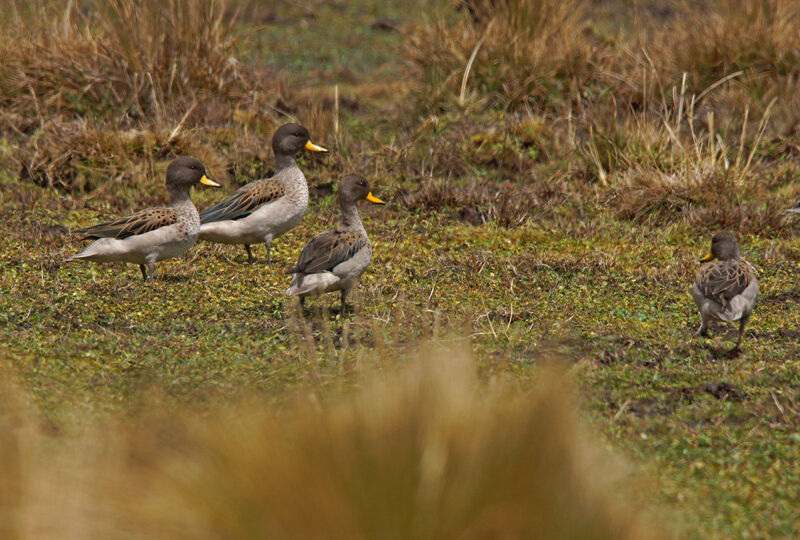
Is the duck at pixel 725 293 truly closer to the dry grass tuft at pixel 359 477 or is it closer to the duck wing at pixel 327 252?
the duck wing at pixel 327 252

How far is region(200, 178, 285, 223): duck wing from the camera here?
7.88m

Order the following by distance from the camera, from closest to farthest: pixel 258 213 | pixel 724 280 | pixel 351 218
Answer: pixel 724 280, pixel 351 218, pixel 258 213

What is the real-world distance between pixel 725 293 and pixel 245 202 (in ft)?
12.3

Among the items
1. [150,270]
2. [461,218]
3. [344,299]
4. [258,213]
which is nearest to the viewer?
[344,299]

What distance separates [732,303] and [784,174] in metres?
4.79

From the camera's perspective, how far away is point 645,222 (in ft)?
30.9

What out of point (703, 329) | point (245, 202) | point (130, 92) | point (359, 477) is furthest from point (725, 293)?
point (130, 92)

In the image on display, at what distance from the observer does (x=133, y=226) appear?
7.20 meters

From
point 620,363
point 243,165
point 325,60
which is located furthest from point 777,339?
point 325,60

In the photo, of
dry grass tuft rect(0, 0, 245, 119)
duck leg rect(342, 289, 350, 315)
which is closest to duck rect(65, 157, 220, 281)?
duck leg rect(342, 289, 350, 315)

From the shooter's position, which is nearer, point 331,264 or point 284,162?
point 331,264

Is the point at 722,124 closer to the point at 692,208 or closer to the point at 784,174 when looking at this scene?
the point at 784,174

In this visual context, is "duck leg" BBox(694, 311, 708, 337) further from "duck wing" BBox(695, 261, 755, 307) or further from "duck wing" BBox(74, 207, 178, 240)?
"duck wing" BBox(74, 207, 178, 240)

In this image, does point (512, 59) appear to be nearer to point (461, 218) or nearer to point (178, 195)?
point (461, 218)
